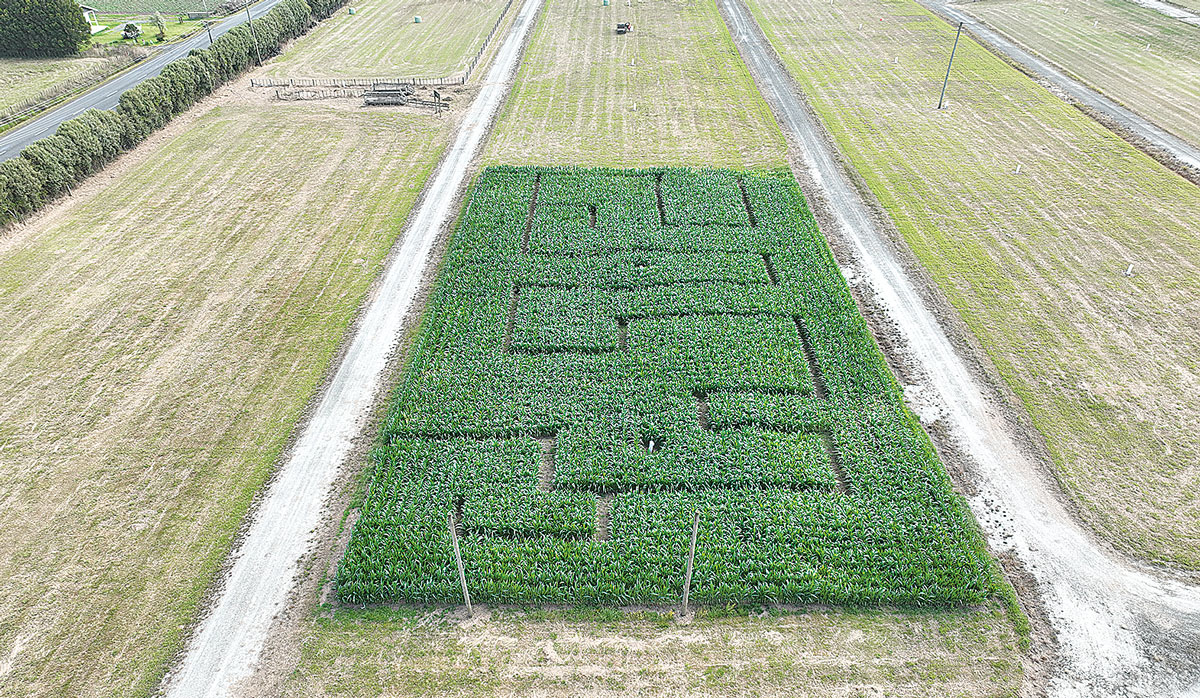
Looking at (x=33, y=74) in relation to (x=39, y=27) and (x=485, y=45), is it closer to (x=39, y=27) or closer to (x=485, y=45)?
(x=39, y=27)

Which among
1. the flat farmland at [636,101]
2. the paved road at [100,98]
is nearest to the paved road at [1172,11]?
the flat farmland at [636,101]

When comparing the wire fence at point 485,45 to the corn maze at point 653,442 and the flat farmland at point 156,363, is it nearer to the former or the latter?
the flat farmland at point 156,363

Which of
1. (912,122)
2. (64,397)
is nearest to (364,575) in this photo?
(64,397)

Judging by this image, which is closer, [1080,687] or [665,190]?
[1080,687]

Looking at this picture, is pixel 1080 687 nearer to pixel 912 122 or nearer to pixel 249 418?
pixel 249 418

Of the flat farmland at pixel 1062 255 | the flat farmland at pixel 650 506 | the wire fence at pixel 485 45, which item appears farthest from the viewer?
the wire fence at pixel 485 45

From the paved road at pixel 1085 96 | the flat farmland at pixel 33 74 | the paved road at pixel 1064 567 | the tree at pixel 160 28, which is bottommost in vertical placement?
the paved road at pixel 1064 567

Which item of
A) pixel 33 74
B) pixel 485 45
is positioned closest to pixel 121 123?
pixel 33 74

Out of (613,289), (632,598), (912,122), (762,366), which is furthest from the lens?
(912,122)
